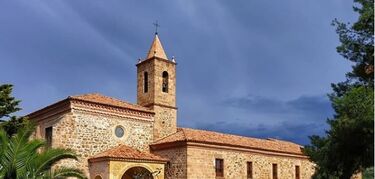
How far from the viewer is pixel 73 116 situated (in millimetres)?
26547

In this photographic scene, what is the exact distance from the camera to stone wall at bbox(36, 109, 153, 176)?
2641 cm

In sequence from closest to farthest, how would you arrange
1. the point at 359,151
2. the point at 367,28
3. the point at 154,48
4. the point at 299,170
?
the point at 367,28, the point at 359,151, the point at 154,48, the point at 299,170

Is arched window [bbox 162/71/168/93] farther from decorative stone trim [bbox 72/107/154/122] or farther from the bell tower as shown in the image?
decorative stone trim [bbox 72/107/154/122]

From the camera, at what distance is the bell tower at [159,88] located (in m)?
31.2

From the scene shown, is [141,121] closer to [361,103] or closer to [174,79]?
[174,79]

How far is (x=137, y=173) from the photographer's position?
27812mm

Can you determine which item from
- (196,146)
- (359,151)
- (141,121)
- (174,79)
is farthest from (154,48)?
(359,151)

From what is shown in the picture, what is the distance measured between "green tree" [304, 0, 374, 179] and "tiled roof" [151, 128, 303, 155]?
12.4 metres

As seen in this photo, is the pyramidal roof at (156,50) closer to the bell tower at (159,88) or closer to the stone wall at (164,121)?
the bell tower at (159,88)

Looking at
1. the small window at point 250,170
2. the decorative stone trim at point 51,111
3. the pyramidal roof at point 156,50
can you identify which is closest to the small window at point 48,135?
the decorative stone trim at point 51,111

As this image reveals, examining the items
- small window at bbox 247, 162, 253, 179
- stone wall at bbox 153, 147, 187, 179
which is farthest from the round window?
small window at bbox 247, 162, 253, 179

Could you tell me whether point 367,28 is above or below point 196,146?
above

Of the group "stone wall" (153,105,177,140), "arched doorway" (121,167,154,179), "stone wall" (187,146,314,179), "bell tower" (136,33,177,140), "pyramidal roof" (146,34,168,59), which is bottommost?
"arched doorway" (121,167,154,179)

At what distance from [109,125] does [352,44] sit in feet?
54.1
